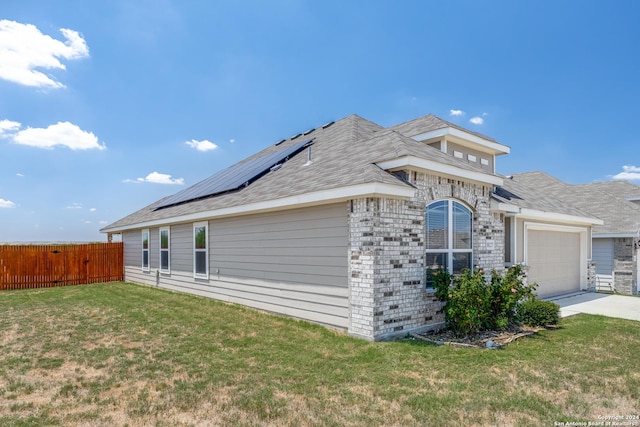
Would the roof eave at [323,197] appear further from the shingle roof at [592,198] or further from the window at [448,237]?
the shingle roof at [592,198]

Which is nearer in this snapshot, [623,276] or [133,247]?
[623,276]

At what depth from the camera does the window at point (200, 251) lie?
1151cm

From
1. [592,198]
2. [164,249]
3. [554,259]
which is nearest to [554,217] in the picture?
[554,259]

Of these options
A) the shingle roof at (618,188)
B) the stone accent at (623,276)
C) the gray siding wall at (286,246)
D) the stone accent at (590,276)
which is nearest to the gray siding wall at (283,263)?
the gray siding wall at (286,246)

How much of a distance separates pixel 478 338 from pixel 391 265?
2.09 metres

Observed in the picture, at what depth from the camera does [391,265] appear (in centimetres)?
639

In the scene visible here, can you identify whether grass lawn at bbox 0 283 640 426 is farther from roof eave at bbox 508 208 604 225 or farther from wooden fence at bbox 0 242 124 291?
wooden fence at bbox 0 242 124 291

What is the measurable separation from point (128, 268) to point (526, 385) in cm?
1766

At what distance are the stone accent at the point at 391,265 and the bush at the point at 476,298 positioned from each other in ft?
1.32

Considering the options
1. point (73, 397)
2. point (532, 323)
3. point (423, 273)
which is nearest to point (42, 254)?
point (73, 397)

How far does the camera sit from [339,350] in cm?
580

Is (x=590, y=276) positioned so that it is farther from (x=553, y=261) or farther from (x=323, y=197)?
(x=323, y=197)

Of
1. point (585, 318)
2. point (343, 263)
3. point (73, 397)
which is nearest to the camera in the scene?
point (73, 397)

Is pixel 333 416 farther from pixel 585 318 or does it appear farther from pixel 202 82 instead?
pixel 202 82
